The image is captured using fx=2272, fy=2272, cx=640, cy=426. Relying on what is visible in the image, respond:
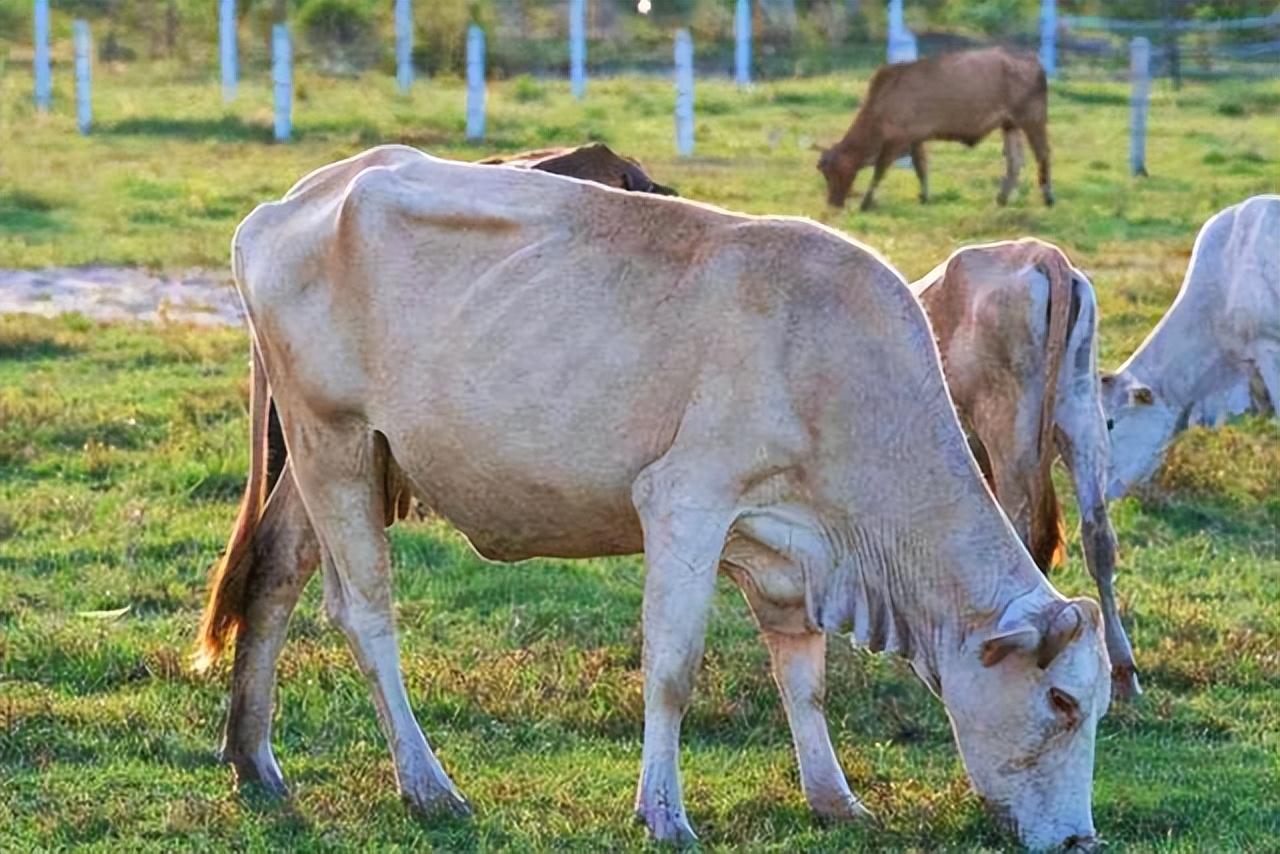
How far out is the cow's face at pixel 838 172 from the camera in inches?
821

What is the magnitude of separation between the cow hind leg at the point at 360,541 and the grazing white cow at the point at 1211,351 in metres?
4.50

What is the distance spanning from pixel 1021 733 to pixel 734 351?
1219 mm

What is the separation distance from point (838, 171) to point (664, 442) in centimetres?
1547

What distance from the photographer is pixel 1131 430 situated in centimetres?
990

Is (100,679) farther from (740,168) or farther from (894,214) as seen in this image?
(740,168)

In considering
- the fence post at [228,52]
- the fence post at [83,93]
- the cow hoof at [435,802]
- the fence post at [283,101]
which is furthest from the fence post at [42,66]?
the cow hoof at [435,802]

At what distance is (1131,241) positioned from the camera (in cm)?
1783

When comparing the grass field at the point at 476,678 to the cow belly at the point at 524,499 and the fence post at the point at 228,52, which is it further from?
the fence post at the point at 228,52

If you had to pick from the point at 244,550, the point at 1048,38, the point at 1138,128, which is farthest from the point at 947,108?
the point at 244,550

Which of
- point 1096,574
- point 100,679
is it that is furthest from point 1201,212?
point 100,679

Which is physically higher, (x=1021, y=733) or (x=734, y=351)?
(x=734, y=351)

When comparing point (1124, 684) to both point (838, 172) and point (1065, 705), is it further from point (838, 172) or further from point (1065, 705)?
point (838, 172)

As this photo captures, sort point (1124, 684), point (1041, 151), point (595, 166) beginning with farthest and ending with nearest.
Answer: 1. point (1041, 151)
2. point (595, 166)
3. point (1124, 684)

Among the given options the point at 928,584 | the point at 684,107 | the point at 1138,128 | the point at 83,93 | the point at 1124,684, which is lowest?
the point at 1124,684
